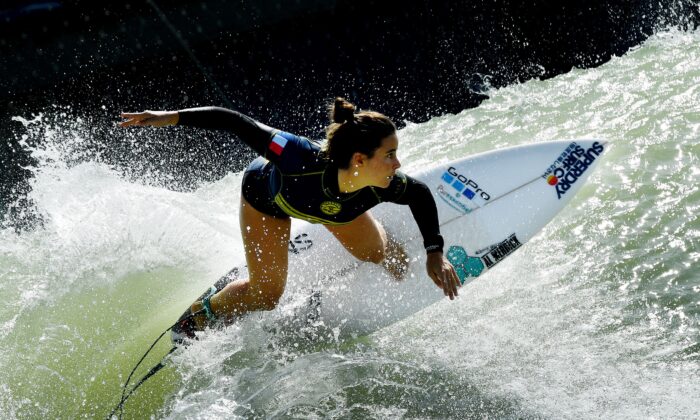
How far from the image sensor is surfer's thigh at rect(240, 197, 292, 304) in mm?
4488

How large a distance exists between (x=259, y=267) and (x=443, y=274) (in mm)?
1141

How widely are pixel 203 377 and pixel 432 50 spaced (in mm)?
7586

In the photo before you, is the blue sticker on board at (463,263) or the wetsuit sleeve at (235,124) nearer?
the wetsuit sleeve at (235,124)

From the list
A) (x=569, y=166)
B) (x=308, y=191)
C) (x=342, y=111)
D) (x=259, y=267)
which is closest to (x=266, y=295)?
(x=259, y=267)

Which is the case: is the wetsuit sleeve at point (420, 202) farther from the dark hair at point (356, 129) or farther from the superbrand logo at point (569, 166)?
the superbrand logo at point (569, 166)

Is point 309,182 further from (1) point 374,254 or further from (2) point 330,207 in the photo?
(1) point 374,254

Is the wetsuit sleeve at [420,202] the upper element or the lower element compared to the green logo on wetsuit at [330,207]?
lower

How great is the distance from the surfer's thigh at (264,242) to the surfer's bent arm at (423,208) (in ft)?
2.39

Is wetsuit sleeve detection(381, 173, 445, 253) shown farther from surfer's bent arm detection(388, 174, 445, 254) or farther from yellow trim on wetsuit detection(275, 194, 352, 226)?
yellow trim on wetsuit detection(275, 194, 352, 226)

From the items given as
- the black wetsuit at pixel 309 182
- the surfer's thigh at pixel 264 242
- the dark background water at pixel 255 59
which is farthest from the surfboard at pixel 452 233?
the dark background water at pixel 255 59

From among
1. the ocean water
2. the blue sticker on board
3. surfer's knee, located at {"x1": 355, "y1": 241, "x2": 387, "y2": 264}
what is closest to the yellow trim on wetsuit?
surfer's knee, located at {"x1": 355, "y1": 241, "x2": 387, "y2": 264}

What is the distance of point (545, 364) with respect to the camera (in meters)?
4.17

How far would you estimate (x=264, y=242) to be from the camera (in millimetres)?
4496

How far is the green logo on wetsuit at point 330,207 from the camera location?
13.9 ft
